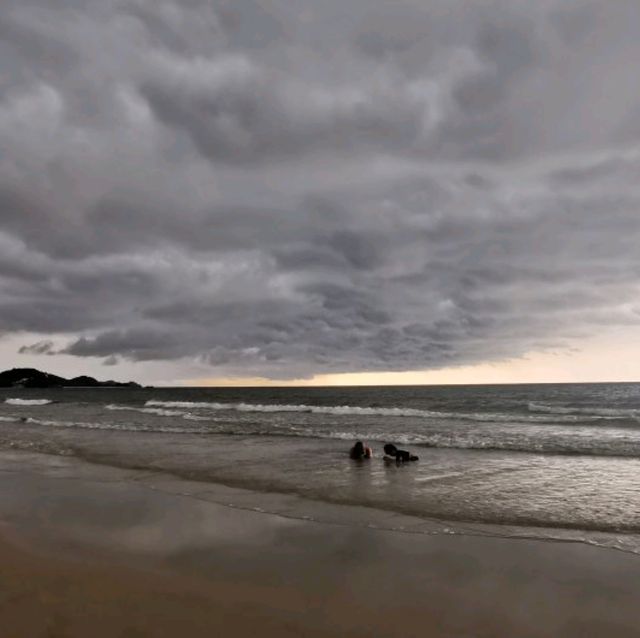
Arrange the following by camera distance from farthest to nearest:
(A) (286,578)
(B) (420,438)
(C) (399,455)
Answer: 1. (B) (420,438)
2. (C) (399,455)
3. (A) (286,578)

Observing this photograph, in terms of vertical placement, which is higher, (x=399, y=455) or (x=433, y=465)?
(x=399, y=455)

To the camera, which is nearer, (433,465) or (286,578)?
(286,578)

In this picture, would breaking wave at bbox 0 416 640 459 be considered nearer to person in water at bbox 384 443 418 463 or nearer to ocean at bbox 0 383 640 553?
ocean at bbox 0 383 640 553

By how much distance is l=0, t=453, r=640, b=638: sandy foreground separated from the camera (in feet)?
17.6

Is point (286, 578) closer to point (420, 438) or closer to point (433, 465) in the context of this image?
point (433, 465)

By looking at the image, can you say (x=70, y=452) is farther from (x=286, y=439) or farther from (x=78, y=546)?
(x=78, y=546)

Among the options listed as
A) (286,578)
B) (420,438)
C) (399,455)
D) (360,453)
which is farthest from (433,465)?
(286,578)

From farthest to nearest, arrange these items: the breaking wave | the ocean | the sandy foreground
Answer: the breaking wave, the ocean, the sandy foreground

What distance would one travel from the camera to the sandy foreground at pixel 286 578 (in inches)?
211

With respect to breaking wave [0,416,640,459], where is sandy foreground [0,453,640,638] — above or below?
below

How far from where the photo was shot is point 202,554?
764 cm

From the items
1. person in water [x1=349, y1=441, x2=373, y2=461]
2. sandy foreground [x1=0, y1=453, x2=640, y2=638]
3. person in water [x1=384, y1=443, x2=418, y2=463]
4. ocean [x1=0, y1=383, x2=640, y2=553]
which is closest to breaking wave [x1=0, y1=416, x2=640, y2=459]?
ocean [x1=0, y1=383, x2=640, y2=553]

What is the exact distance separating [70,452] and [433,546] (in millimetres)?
15952

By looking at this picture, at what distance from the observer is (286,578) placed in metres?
6.67
